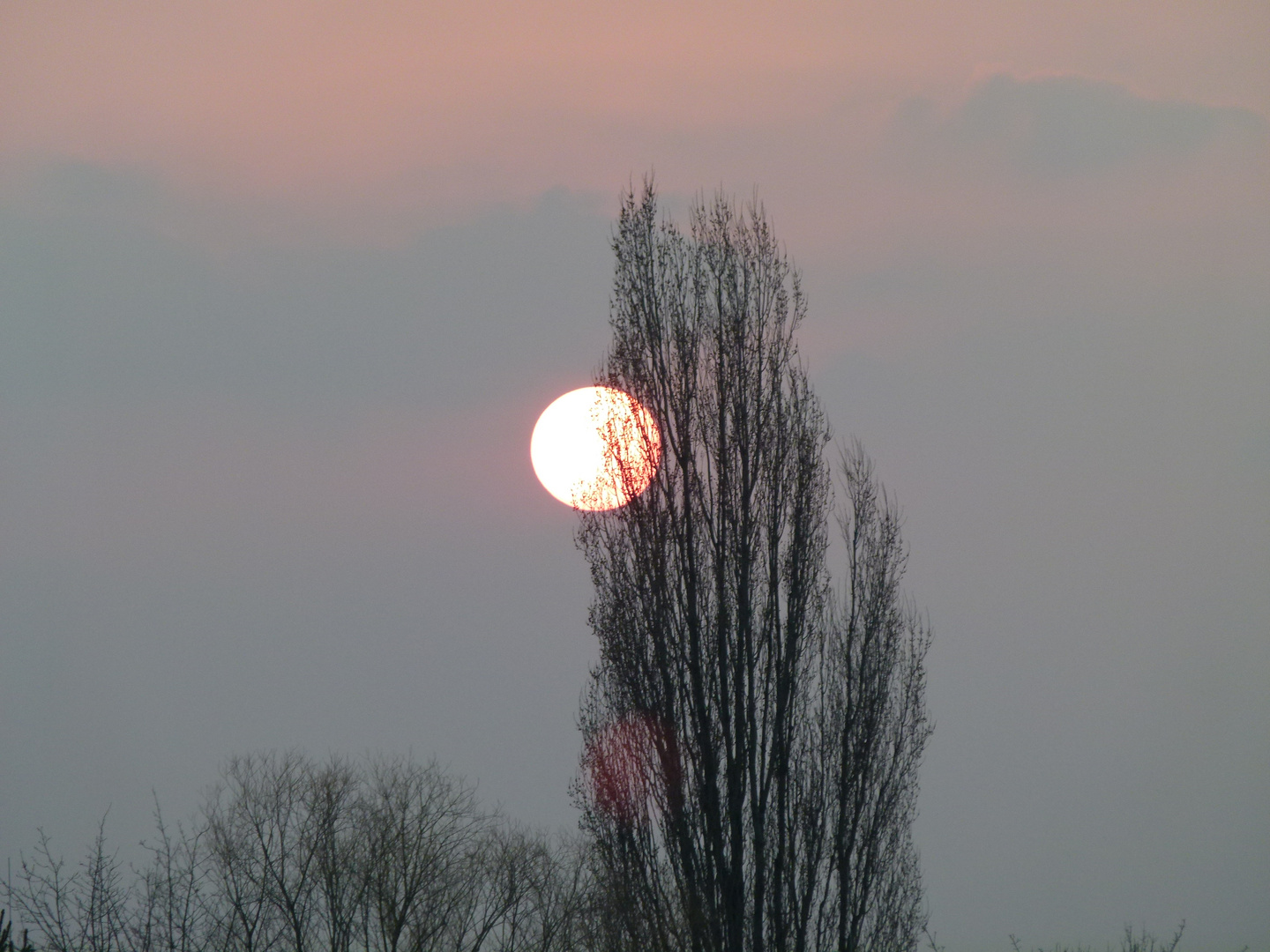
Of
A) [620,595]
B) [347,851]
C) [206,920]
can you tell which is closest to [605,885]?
[620,595]

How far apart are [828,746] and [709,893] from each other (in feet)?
13.9

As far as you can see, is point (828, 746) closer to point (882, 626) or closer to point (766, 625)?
point (882, 626)

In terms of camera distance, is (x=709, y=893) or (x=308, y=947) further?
(x=308, y=947)

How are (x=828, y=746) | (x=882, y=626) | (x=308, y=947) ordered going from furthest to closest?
(x=308, y=947) → (x=882, y=626) → (x=828, y=746)

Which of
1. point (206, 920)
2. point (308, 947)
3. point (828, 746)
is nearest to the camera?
point (828, 746)

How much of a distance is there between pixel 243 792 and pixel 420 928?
18.8ft

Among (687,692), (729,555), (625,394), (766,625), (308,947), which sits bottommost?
(308,947)

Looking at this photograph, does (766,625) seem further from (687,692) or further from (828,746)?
(828,746)

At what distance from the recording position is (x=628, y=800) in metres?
9.78

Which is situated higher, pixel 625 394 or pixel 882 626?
pixel 625 394

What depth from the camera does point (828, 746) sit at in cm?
1324

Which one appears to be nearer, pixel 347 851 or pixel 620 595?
pixel 620 595

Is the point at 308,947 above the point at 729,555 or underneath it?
underneath

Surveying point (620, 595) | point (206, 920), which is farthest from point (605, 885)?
point (206, 920)
